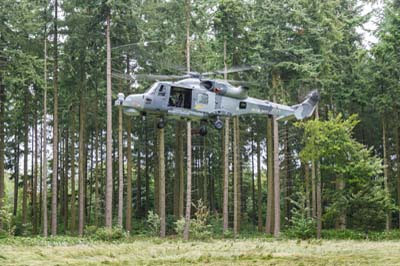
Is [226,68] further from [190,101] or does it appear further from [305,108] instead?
[190,101]

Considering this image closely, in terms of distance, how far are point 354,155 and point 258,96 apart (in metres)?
5.56


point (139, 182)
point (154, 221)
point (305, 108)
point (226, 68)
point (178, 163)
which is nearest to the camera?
point (305, 108)

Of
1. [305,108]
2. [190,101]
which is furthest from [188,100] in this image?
[305,108]

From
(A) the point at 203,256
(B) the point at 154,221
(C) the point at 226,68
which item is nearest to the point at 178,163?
(B) the point at 154,221

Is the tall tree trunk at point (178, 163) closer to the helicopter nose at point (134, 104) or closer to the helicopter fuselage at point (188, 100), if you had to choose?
the helicopter fuselage at point (188, 100)

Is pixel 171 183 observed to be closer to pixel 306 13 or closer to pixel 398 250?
pixel 306 13

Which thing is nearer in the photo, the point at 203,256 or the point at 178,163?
the point at 203,256

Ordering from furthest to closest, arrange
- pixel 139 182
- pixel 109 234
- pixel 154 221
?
pixel 139 182
pixel 154 221
pixel 109 234

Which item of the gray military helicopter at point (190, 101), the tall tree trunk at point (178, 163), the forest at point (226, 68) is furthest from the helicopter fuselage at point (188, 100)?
the tall tree trunk at point (178, 163)

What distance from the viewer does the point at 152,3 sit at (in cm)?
2330

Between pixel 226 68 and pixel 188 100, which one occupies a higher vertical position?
pixel 226 68

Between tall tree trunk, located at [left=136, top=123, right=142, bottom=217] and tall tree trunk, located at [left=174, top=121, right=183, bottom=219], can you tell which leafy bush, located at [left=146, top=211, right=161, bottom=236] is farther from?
tall tree trunk, located at [left=136, top=123, right=142, bottom=217]

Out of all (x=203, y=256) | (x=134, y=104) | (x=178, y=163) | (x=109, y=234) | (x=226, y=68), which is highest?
(x=226, y=68)

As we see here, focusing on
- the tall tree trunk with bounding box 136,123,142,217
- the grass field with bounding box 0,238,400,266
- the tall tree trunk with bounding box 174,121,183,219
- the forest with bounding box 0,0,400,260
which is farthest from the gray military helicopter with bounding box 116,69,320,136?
the tall tree trunk with bounding box 136,123,142,217
